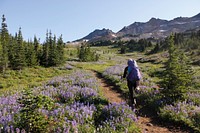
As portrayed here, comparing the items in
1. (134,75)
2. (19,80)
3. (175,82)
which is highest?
(134,75)

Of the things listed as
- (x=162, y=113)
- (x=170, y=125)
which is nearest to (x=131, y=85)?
(x=162, y=113)

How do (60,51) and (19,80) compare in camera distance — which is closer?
(19,80)

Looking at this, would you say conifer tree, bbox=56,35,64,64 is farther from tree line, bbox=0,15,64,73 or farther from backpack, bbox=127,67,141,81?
backpack, bbox=127,67,141,81

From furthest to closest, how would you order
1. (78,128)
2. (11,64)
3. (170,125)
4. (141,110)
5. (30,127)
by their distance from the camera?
(11,64) < (141,110) < (170,125) < (78,128) < (30,127)

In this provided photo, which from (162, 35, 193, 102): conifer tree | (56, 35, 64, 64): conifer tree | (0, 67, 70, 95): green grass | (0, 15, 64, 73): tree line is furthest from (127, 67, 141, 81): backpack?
(56, 35, 64, 64): conifer tree

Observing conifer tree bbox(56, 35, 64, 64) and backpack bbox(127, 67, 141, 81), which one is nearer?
backpack bbox(127, 67, 141, 81)

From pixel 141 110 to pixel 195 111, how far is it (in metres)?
2.80

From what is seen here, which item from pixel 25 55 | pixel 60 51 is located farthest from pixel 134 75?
pixel 60 51

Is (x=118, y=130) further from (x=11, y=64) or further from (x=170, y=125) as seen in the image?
(x=11, y=64)

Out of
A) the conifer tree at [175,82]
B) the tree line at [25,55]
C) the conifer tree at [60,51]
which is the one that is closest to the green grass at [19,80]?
the tree line at [25,55]

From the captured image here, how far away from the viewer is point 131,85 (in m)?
12.9

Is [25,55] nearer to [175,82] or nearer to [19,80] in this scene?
[19,80]

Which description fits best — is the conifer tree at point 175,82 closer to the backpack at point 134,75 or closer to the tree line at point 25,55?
the backpack at point 134,75

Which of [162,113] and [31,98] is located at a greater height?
[31,98]
